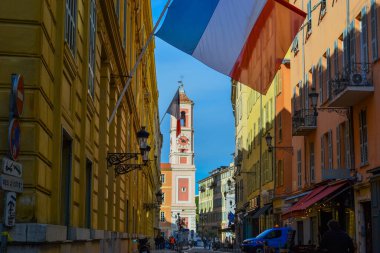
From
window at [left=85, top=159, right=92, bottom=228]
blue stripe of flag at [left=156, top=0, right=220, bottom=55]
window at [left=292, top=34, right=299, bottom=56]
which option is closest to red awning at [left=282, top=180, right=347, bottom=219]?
window at [left=292, top=34, right=299, bottom=56]

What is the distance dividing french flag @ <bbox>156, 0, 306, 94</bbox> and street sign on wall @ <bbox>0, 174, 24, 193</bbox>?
9.54 meters

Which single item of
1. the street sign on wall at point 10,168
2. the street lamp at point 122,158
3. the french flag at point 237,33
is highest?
the french flag at point 237,33

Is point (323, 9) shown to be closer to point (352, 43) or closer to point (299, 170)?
point (352, 43)

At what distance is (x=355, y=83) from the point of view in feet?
75.0

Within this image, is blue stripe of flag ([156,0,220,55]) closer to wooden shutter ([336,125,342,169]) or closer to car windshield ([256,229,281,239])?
wooden shutter ([336,125,342,169])

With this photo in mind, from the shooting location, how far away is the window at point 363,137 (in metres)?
23.6

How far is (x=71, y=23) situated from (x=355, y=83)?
14.1m

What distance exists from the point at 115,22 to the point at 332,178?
1170cm

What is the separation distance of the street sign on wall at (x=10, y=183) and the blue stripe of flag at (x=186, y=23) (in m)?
9.63

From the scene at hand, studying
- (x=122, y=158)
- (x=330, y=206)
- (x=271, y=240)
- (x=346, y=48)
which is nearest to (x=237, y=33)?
(x=122, y=158)

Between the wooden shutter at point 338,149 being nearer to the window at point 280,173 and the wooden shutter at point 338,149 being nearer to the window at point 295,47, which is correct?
the window at point 295,47

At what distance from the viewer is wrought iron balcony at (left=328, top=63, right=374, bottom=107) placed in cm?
2275

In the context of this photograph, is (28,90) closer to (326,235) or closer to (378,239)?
(326,235)

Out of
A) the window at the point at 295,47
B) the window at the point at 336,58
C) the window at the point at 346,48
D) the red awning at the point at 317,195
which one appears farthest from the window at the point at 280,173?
the window at the point at 346,48
